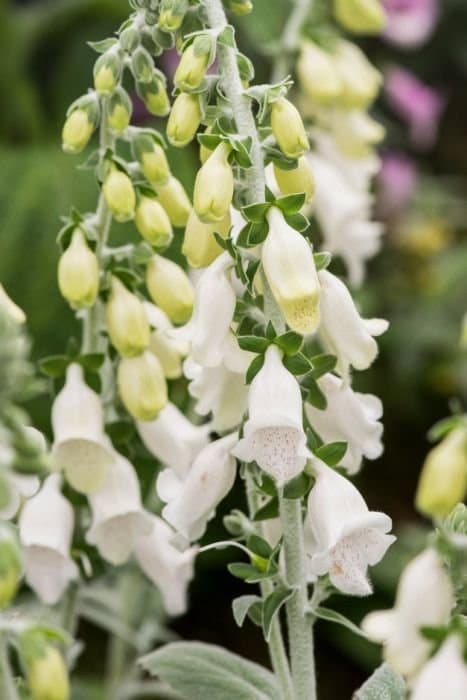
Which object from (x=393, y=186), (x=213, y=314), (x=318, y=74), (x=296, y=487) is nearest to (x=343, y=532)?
(x=296, y=487)

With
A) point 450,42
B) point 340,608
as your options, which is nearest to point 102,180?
point 340,608

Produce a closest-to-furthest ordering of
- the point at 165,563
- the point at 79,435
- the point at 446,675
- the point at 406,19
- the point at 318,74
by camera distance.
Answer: the point at 446,675 < the point at 79,435 < the point at 165,563 < the point at 318,74 < the point at 406,19

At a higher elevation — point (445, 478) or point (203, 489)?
point (445, 478)

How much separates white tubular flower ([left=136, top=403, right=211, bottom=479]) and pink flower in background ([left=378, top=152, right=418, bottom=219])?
5.06ft

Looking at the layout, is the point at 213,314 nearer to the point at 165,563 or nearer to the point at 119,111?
the point at 119,111

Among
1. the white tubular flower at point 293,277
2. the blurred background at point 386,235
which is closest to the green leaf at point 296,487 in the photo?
the white tubular flower at point 293,277

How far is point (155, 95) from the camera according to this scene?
1.02m

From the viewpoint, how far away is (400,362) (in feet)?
7.96

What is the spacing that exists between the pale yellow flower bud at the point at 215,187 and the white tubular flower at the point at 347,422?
158 millimetres

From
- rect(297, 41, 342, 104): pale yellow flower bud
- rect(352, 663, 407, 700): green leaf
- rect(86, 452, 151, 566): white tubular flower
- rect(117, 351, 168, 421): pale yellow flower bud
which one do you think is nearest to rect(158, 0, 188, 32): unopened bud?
rect(117, 351, 168, 421): pale yellow flower bud

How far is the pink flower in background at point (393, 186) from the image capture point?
8.57ft

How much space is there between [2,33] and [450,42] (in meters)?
1.07

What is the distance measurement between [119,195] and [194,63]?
0.42 ft

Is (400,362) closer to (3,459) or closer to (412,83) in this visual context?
(412,83)
